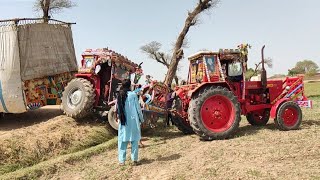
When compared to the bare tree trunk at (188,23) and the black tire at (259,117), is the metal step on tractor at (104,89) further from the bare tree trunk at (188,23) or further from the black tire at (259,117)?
the bare tree trunk at (188,23)

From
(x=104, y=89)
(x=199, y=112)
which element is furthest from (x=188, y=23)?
(x=199, y=112)

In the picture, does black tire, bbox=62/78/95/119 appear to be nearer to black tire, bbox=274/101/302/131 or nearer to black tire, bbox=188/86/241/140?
black tire, bbox=188/86/241/140

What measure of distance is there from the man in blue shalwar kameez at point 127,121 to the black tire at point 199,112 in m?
1.64

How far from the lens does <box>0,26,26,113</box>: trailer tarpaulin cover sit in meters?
10.5

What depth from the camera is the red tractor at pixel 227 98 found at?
326 inches

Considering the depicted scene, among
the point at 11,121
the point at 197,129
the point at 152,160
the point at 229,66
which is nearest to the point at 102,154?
the point at 152,160

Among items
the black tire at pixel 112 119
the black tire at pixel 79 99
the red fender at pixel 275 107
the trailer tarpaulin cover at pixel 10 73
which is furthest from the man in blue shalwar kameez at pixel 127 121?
the trailer tarpaulin cover at pixel 10 73

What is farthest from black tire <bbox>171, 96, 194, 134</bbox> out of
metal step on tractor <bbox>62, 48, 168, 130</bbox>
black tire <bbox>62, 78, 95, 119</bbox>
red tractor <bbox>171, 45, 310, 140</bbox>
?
black tire <bbox>62, 78, 95, 119</bbox>

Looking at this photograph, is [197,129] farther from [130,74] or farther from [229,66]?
[130,74]

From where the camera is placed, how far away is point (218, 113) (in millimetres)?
8422

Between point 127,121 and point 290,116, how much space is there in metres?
4.24

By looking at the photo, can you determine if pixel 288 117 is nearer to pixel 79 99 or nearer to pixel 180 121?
pixel 180 121

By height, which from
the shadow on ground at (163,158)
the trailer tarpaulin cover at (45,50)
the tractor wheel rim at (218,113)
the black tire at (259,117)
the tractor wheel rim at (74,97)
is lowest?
the shadow on ground at (163,158)

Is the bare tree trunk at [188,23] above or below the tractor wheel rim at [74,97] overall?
above
